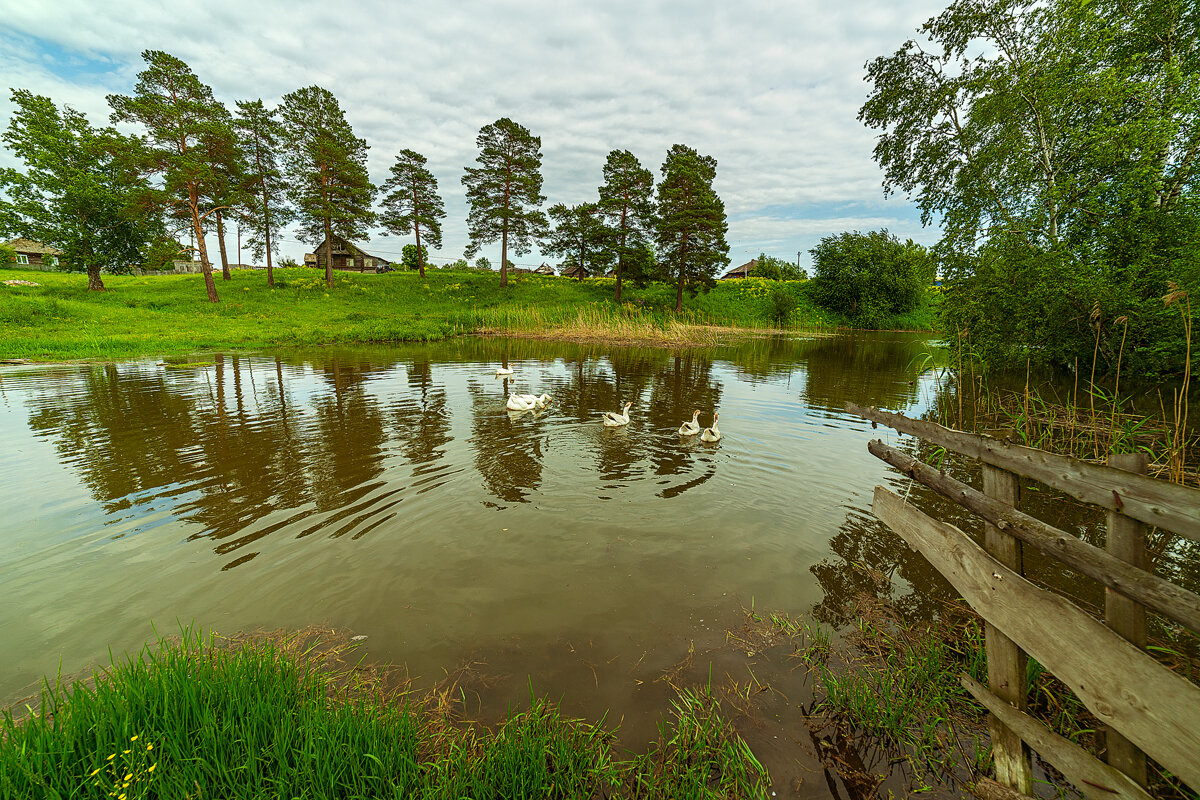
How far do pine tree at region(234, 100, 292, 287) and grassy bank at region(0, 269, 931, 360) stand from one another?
17.4 feet

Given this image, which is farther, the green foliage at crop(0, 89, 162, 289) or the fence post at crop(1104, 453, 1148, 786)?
the green foliage at crop(0, 89, 162, 289)

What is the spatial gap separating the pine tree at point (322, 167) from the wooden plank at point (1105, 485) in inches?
1973

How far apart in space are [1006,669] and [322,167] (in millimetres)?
53396

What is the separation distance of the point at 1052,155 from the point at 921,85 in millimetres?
5889

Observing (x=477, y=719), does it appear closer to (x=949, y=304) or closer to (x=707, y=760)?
(x=707, y=760)

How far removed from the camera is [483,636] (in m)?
4.23

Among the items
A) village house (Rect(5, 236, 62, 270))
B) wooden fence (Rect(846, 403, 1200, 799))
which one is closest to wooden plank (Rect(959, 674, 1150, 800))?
wooden fence (Rect(846, 403, 1200, 799))

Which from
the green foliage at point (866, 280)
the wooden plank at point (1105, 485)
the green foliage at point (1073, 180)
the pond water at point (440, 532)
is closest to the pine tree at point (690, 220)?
the green foliage at point (866, 280)

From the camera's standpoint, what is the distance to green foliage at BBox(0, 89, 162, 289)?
32875 mm

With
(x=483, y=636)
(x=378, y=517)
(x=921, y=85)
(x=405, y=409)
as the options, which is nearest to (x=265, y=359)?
(x=405, y=409)

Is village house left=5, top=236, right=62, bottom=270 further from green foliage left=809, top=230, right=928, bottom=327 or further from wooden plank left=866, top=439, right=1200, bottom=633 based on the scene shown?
green foliage left=809, top=230, right=928, bottom=327

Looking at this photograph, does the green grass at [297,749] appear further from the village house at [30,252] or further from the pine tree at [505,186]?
the village house at [30,252]

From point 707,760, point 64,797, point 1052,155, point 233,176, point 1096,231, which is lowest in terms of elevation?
point 707,760

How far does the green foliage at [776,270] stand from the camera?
70.7 metres
